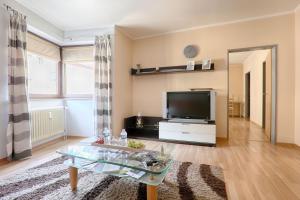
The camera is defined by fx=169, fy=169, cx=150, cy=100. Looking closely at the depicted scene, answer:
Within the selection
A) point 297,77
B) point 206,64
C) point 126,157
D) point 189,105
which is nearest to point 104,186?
point 126,157

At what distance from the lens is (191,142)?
331 centimetres

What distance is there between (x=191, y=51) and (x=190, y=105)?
4.05ft

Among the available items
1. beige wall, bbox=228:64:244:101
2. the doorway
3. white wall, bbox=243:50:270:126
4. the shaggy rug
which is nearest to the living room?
the shaggy rug

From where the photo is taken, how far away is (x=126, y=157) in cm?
168

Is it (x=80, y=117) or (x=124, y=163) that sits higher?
(x=80, y=117)

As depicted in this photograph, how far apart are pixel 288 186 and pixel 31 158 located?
339 centimetres

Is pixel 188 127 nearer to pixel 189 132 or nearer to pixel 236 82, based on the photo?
pixel 189 132

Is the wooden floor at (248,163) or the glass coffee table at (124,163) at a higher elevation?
the glass coffee table at (124,163)

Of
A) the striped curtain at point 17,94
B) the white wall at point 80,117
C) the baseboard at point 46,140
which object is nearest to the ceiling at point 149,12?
the striped curtain at point 17,94

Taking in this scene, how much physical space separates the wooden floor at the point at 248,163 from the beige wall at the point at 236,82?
188 inches

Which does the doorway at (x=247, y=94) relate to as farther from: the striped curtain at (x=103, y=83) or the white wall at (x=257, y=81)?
the striped curtain at (x=103, y=83)

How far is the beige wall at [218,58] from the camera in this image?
317cm

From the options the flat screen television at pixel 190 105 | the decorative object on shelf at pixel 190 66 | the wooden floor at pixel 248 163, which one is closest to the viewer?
the wooden floor at pixel 248 163

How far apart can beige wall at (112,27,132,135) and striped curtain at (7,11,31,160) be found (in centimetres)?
151
